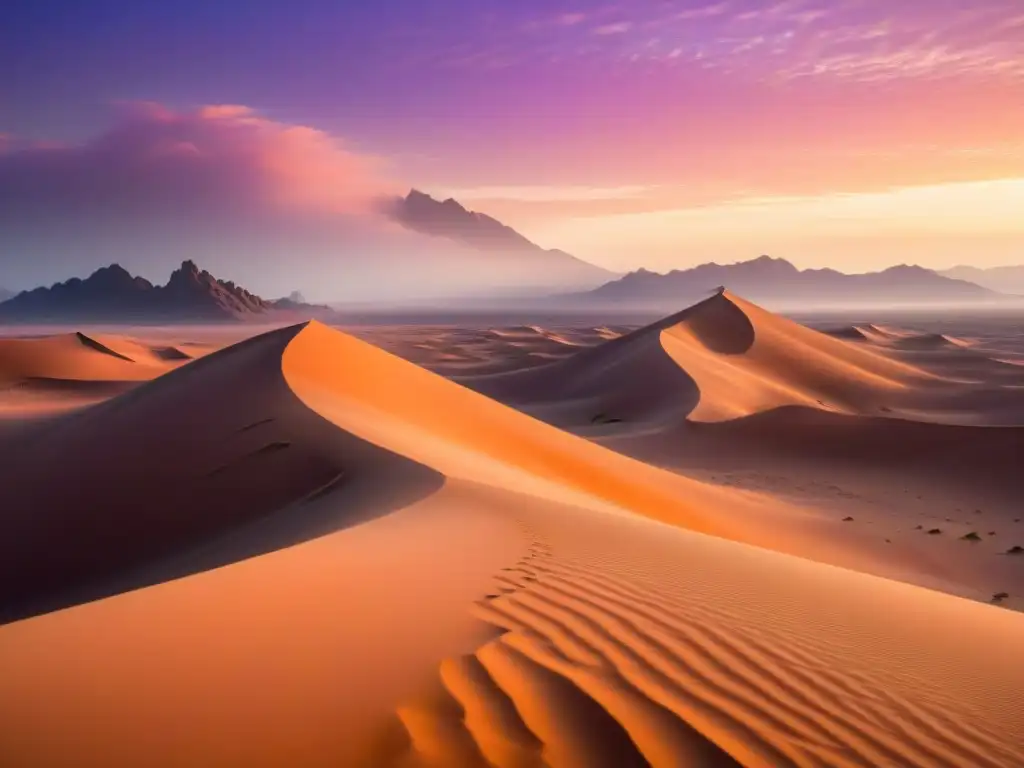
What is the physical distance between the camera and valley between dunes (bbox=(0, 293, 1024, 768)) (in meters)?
2.73

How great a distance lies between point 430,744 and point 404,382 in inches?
469

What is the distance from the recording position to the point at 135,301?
6540 inches

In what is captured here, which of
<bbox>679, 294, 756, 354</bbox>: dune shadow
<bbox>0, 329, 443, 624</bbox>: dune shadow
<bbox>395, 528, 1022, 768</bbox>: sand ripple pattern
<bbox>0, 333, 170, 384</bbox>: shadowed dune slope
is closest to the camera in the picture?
<bbox>395, 528, 1022, 768</bbox>: sand ripple pattern

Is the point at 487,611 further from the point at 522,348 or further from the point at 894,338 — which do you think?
the point at 894,338

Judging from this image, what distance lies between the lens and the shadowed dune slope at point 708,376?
26594 mm

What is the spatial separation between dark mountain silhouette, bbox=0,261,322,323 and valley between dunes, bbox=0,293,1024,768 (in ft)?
493

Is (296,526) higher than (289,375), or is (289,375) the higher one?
(289,375)

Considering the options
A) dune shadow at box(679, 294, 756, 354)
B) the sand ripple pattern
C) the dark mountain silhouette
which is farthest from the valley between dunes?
the dark mountain silhouette

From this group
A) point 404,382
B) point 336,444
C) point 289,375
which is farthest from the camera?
point 404,382

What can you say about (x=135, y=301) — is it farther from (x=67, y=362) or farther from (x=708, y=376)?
(x=708, y=376)

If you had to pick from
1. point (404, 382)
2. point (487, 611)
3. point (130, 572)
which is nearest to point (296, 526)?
point (130, 572)

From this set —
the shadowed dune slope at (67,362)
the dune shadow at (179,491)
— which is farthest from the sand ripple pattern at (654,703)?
the shadowed dune slope at (67,362)

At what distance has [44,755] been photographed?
2.39m

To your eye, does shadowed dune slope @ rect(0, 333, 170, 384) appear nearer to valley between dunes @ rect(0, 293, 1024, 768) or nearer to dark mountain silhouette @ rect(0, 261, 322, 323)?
valley between dunes @ rect(0, 293, 1024, 768)
